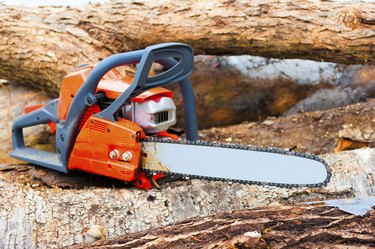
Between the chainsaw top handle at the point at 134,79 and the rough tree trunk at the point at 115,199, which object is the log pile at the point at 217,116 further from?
the chainsaw top handle at the point at 134,79

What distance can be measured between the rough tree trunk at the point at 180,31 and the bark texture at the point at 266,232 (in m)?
1.44

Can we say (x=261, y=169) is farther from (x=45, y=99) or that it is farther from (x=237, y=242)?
(x=45, y=99)

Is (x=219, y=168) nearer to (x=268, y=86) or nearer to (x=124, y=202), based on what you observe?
(x=124, y=202)

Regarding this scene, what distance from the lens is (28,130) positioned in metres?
3.61

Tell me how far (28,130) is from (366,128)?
196 centimetres

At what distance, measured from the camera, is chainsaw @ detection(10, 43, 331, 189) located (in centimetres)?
230

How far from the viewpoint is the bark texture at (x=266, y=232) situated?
1.87 metres

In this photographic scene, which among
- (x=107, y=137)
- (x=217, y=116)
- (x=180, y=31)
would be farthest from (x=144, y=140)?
(x=217, y=116)

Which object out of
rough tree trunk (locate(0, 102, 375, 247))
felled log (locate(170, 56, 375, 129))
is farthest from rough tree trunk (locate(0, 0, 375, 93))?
rough tree trunk (locate(0, 102, 375, 247))

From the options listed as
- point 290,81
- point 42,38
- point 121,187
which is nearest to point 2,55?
point 42,38

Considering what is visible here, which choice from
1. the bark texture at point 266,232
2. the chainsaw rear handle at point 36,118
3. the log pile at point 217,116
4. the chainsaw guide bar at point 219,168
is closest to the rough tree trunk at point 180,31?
the log pile at point 217,116

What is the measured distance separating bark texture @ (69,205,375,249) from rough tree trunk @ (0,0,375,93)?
1.44m

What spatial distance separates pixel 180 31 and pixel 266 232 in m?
1.88

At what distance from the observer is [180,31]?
3.55 meters
